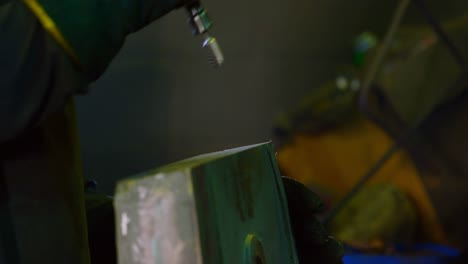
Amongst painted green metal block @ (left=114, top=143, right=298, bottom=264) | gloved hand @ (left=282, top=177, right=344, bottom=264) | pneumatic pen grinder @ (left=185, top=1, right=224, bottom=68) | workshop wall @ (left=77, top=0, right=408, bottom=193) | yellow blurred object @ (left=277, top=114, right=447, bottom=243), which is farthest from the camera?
workshop wall @ (left=77, top=0, right=408, bottom=193)

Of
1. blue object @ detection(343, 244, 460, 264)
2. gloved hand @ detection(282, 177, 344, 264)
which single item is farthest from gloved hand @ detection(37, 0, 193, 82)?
blue object @ detection(343, 244, 460, 264)

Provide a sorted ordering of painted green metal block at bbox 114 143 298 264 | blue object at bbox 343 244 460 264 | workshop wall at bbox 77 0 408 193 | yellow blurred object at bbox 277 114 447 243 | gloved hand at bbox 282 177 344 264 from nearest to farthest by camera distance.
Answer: painted green metal block at bbox 114 143 298 264 → gloved hand at bbox 282 177 344 264 → blue object at bbox 343 244 460 264 → yellow blurred object at bbox 277 114 447 243 → workshop wall at bbox 77 0 408 193

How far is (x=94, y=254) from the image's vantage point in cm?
78

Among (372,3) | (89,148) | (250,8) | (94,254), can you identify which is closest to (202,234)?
(94,254)

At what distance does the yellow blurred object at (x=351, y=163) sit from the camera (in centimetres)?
206

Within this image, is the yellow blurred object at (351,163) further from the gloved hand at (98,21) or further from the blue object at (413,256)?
the gloved hand at (98,21)

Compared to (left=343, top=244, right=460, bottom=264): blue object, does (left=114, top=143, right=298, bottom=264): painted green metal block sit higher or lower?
higher

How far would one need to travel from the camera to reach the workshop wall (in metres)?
2.24

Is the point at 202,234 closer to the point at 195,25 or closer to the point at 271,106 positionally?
the point at 195,25

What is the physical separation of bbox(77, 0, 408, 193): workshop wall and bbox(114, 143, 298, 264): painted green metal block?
1569 millimetres

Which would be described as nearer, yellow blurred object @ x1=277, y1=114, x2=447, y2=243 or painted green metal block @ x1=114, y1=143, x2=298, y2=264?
painted green metal block @ x1=114, y1=143, x2=298, y2=264

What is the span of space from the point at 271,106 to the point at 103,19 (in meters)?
2.08

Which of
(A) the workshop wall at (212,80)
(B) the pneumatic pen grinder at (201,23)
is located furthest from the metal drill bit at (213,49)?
(A) the workshop wall at (212,80)

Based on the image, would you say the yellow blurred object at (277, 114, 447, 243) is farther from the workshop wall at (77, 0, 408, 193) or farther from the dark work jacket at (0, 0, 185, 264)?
the dark work jacket at (0, 0, 185, 264)
